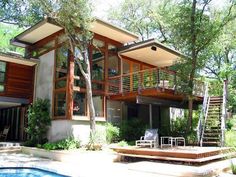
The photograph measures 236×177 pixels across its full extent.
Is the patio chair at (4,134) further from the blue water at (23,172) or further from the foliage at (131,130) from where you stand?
the blue water at (23,172)

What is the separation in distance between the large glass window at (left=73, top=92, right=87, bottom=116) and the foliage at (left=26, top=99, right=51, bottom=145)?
1.64 metres

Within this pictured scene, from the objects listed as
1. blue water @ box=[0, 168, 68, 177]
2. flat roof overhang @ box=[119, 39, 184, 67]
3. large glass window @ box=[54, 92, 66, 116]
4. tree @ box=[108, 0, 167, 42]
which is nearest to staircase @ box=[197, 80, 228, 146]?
flat roof overhang @ box=[119, 39, 184, 67]

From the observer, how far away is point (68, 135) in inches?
547

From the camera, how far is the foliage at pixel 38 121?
14680 mm

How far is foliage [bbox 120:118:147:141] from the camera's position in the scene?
15.7 meters

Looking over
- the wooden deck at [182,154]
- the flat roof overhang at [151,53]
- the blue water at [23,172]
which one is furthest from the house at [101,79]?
the blue water at [23,172]

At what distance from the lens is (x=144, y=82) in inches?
648

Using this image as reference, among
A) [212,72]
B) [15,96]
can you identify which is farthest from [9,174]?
[212,72]

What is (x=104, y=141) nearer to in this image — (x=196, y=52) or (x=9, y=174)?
(x=9, y=174)

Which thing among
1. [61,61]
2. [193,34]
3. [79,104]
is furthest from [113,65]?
[193,34]

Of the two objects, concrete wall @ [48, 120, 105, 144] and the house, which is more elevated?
the house

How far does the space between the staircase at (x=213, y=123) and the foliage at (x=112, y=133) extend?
454 centimetres

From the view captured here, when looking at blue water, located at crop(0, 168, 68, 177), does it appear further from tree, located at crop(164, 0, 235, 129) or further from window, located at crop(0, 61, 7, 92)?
tree, located at crop(164, 0, 235, 129)

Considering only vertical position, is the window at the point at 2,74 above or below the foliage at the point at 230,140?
above
